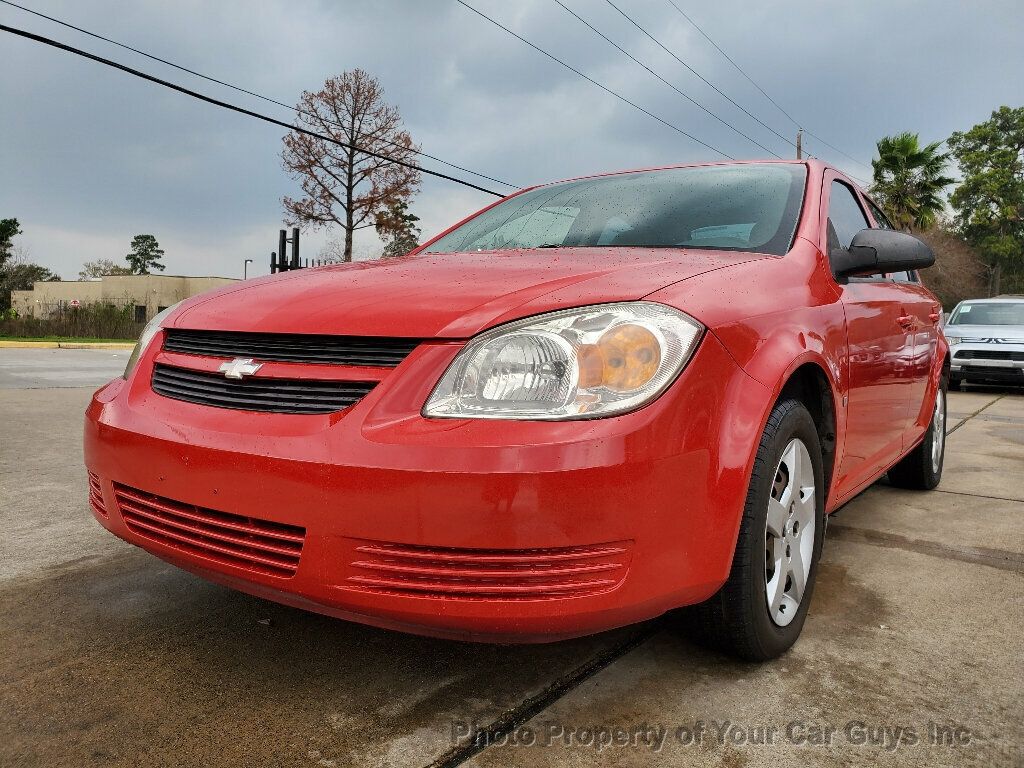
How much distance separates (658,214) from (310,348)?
4.68 ft

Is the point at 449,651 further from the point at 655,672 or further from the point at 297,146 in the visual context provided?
the point at 297,146

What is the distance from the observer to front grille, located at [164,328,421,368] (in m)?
1.66

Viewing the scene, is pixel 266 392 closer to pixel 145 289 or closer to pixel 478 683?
pixel 478 683

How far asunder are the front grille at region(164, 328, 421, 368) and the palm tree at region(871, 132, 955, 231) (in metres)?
27.6

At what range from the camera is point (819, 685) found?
1.88 metres

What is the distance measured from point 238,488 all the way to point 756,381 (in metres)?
1.13

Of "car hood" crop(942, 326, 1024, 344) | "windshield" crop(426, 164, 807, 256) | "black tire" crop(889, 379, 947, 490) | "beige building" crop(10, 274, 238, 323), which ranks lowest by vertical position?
"black tire" crop(889, 379, 947, 490)

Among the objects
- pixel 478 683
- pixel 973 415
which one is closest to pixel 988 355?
pixel 973 415

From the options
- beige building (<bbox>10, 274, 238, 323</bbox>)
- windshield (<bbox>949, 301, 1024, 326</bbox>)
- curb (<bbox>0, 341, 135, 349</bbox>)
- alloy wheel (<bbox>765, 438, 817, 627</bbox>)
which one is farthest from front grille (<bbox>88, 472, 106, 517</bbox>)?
beige building (<bbox>10, 274, 238, 323</bbox>)

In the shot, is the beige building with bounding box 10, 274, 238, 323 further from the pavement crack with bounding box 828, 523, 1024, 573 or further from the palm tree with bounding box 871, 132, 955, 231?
the pavement crack with bounding box 828, 523, 1024, 573

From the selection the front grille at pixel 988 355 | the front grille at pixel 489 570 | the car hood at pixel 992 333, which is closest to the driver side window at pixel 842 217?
the front grille at pixel 489 570

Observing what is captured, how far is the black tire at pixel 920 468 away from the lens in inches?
157

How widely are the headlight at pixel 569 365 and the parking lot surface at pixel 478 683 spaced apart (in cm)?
68

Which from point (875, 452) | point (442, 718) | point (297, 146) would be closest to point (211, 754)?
point (442, 718)
